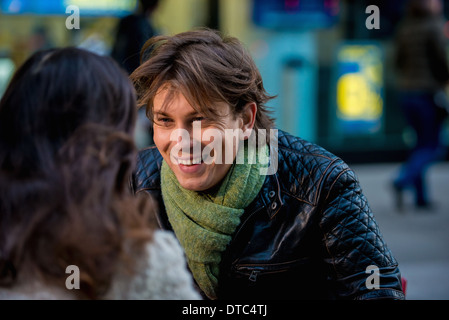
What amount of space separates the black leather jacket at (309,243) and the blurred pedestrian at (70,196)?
74cm

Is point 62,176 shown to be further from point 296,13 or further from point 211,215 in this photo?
point 296,13

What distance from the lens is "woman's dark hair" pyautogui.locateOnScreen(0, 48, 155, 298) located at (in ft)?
4.77

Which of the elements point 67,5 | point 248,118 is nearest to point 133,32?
point 67,5

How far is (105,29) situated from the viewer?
7.42m

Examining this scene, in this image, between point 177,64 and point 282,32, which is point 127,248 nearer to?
point 177,64

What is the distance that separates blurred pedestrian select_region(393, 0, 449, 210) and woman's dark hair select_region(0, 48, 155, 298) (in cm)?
508

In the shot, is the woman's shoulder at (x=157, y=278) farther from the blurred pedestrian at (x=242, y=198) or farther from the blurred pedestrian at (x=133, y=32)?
the blurred pedestrian at (x=133, y=32)

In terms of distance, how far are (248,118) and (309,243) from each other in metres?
0.53

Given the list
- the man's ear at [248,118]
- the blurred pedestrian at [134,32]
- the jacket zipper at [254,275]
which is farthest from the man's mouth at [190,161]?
the blurred pedestrian at [134,32]

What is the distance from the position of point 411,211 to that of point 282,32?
2862 millimetres

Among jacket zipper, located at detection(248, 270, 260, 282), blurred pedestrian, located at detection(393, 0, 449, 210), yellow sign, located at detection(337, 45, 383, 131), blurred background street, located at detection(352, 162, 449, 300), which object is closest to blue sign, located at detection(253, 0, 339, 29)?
yellow sign, located at detection(337, 45, 383, 131)

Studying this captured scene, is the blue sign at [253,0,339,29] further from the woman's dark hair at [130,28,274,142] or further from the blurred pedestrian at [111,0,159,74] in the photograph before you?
the woman's dark hair at [130,28,274,142]

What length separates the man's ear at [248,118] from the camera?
2.45m

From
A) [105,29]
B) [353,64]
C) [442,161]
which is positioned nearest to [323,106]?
[353,64]
